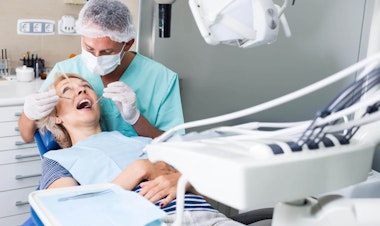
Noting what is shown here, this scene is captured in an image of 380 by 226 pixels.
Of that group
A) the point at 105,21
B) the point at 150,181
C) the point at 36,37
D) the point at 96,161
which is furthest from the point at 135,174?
the point at 36,37

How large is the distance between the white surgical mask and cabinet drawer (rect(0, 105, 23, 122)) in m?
0.49

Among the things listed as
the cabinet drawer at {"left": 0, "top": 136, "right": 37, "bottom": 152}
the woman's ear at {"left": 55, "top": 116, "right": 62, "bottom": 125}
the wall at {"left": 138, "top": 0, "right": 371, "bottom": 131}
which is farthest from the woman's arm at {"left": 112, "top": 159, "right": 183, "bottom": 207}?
the cabinet drawer at {"left": 0, "top": 136, "right": 37, "bottom": 152}

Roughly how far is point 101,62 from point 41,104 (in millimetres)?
306

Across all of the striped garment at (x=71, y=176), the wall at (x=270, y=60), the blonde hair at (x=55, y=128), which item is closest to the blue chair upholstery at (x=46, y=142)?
the blonde hair at (x=55, y=128)

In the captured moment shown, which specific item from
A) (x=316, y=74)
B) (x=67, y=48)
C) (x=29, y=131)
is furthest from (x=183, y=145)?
(x=67, y=48)

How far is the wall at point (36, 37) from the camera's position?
96.3 inches

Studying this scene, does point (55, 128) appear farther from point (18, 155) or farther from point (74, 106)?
point (18, 155)

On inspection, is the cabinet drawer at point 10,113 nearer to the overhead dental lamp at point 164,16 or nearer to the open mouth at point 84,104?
the open mouth at point 84,104

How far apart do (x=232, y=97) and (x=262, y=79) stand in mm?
229

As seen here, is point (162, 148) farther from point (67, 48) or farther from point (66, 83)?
point (67, 48)

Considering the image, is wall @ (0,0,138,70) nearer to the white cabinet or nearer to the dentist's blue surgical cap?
the white cabinet

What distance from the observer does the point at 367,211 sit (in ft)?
1.91

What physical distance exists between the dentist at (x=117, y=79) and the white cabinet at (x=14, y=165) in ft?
0.85

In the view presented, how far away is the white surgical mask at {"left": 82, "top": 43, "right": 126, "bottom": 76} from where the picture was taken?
175cm
